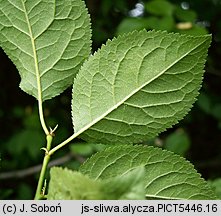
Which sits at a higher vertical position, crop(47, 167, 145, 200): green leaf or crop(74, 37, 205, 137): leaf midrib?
crop(74, 37, 205, 137): leaf midrib

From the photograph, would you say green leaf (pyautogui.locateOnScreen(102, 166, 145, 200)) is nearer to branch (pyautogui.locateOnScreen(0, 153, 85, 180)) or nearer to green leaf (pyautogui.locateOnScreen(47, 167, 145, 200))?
green leaf (pyautogui.locateOnScreen(47, 167, 145, 200))

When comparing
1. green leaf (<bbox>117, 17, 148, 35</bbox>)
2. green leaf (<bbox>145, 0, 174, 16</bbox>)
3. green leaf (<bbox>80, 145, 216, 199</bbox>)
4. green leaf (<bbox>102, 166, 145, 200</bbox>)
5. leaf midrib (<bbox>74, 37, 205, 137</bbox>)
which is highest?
green leaf (<bbox>145, 0, 174, 16</bbox>)

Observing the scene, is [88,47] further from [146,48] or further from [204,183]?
[204,183]

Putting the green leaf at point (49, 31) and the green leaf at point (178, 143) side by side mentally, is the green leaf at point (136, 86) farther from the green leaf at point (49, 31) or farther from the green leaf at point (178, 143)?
the green leaf at point (178, 143)

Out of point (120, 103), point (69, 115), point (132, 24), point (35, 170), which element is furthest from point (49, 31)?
point (69, 115)

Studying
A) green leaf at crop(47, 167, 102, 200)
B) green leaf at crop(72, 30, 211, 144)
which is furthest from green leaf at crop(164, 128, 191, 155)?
green leaf at crop(47, 167, 102, 200)

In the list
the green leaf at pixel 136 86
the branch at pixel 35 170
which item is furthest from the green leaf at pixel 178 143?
the green leaf at pixel 136 86
